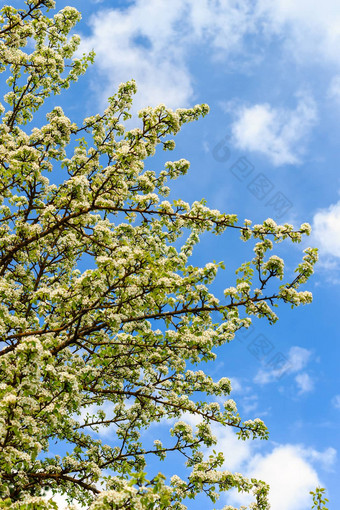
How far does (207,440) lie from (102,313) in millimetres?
5550

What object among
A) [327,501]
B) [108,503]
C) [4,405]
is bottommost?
[108,503]

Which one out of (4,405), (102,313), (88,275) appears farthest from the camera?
(102,313)

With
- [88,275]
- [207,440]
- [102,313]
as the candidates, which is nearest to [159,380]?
[207,440]

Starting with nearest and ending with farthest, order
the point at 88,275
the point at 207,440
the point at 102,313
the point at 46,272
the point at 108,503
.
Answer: the point at 108,503 < the point at 88,275 < the point at 102,313 < the point at 207,440 < the point at 46,272

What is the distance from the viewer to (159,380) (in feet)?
42.7

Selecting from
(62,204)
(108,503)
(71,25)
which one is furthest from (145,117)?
(108,503)

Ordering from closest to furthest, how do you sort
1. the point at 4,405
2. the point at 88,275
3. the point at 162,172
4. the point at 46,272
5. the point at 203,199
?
the point at 4,405, the point at 88,275, the point at 203,199, the point at 162,172, the point at 46,272

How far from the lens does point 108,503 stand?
6504 millimetres

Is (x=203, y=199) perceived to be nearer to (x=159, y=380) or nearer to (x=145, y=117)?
(x=145, y=117)

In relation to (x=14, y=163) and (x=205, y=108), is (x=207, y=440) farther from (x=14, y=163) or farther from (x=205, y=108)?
(x=205, y=108)

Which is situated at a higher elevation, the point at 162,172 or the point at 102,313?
the point at 162,172

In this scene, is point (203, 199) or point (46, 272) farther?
point (46, 272)

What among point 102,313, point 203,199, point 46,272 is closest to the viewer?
point 102,313

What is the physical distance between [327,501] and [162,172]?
400 inches
